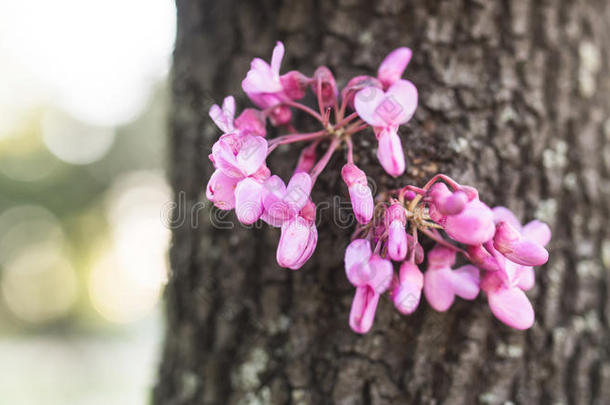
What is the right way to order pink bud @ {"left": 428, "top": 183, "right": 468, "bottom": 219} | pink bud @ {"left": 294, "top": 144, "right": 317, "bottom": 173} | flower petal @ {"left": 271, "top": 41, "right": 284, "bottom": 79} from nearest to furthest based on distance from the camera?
pink bud @ {"left": 428, "top": 183, "right": 468, "bottom": 219} < flower petal @ {"left": 271, "top": 41, "right": 284, "bottom": 79} < pink bud @ {"left": 294, "top": 144, "right": 317, "bottom": 173}

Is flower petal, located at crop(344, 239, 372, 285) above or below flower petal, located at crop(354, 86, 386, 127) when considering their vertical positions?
below

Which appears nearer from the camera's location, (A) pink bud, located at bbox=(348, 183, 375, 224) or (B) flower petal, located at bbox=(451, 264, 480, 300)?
(A) pink bud, located at bbox=(348, 183, 375, 224)

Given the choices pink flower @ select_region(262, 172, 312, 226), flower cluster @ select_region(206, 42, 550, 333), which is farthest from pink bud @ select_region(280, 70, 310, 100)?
pink flower @ select_region(262, 172, 312, 226)

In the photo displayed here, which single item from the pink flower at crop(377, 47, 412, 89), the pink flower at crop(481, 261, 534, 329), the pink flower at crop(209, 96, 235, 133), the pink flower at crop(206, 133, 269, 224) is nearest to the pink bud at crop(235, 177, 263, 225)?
the pink flower at crop(206, 133, 269, 224)

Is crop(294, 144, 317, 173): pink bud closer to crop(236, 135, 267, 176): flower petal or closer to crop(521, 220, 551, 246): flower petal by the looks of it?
crop(236, 135, 267, 176): flower petal

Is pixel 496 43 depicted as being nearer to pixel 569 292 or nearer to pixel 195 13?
pixel 569 292

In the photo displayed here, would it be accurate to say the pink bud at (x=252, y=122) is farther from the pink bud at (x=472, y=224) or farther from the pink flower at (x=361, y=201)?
the pink bud at (x=472, y=224)

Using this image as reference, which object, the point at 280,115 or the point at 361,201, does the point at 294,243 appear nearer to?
the point at 361,201

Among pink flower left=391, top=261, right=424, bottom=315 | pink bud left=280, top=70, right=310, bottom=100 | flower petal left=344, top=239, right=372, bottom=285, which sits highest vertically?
pink bud left=280, top=70, right=310, bottom=100

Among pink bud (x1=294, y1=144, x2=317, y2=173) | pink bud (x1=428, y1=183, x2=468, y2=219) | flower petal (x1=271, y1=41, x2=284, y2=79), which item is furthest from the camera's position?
pink bud (x1=294, y1=144, x2=317, y2=173)
